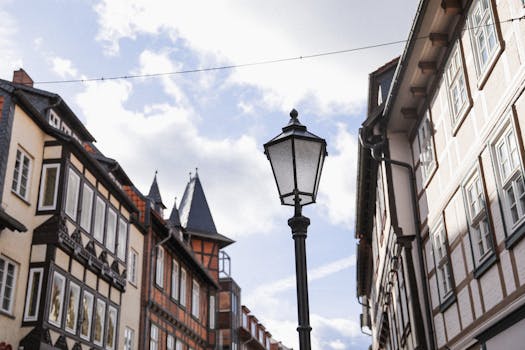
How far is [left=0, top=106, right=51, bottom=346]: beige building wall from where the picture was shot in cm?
1619

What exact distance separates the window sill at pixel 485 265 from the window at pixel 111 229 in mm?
12868

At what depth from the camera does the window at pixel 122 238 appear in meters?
22.7

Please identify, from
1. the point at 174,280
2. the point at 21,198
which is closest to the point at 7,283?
the point at 21,198

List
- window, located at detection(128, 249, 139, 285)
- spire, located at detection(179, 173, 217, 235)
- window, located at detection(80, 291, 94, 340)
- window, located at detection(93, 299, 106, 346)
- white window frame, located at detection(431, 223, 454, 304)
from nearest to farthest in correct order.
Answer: white window frame, located at detection(431, 223, 454, 304)
window, located at detection(80, 291, 94, 340)
window, located at detection(93, 299, 106, 346)
window, located at detection(128, 249, 139, 285)
spire, located at detection(179, 173, 217, 235)

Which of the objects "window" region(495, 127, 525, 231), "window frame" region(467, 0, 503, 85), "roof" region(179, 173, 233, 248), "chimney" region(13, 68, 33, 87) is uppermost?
"roof" region(179, 173, 233, 248)

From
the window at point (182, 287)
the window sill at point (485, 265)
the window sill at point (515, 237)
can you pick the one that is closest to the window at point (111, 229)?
the window at point (182, 287)

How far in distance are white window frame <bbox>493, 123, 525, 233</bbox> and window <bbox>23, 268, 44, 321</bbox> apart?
1126 centimetres

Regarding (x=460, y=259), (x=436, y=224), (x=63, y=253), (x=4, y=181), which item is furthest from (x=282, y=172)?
(x=63, y=253)

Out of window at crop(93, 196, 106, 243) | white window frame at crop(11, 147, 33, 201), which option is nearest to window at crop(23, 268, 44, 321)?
white window frame at crop(11, 147, 33, 201)

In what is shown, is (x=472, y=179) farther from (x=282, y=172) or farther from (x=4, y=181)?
(x=4, y=181)

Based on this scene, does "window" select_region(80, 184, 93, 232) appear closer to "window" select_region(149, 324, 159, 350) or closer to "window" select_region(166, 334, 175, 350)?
"window" select_region(149, 324, 159, 350)

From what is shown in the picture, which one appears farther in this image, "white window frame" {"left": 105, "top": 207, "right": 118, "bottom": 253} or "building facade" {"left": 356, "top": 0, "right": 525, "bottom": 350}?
"white window frame" {"left": 105, "top": 207, "right": 118, "bottom": 253}

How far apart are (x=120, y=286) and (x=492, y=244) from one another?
14161 millimetres

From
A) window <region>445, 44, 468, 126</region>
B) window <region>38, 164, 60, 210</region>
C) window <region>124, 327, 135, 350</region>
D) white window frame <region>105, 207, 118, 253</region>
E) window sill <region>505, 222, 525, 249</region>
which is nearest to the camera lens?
window sill <region>505, 222, 525, 249</region>
